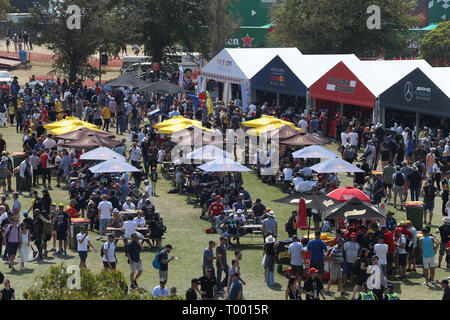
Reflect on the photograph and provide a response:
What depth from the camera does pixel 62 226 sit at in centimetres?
1855

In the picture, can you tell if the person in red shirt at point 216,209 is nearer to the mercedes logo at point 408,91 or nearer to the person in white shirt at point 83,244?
the person in white shirt at point 83,244

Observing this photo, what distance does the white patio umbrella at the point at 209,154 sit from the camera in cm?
2409

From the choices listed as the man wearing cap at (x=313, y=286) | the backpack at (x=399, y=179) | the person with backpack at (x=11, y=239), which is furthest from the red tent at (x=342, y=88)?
the person with backpack at (x=11, y=239)

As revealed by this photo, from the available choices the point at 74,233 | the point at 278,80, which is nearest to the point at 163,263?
the point at 74,233

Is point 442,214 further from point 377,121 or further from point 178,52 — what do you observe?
point 178,52

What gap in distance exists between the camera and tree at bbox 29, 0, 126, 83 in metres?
44.9

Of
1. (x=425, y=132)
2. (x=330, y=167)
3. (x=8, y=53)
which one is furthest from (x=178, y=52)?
(x=330, y=167)

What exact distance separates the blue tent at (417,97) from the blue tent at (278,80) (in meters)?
5.78

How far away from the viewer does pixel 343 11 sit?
51.7m

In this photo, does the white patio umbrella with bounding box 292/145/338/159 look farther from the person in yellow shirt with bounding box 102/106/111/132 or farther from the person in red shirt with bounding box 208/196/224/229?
the person in yellow shirt with bounding box 102/106/111/132

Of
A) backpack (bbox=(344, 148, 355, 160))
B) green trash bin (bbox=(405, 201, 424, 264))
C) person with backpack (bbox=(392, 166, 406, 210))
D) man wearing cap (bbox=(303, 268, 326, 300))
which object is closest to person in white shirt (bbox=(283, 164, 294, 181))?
backpack (bbox=(344, 148, 355, 160))

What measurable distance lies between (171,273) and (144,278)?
640mm

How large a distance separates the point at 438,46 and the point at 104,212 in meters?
44.9

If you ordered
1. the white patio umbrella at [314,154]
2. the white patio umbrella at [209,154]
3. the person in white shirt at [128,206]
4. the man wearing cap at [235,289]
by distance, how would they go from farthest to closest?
1. the white patio umbrella at [314,154]
2. the white patio umbrella at [209,154]
3. the person in white shirt at [128,206]
4. the man wearing cap at [235,289]
